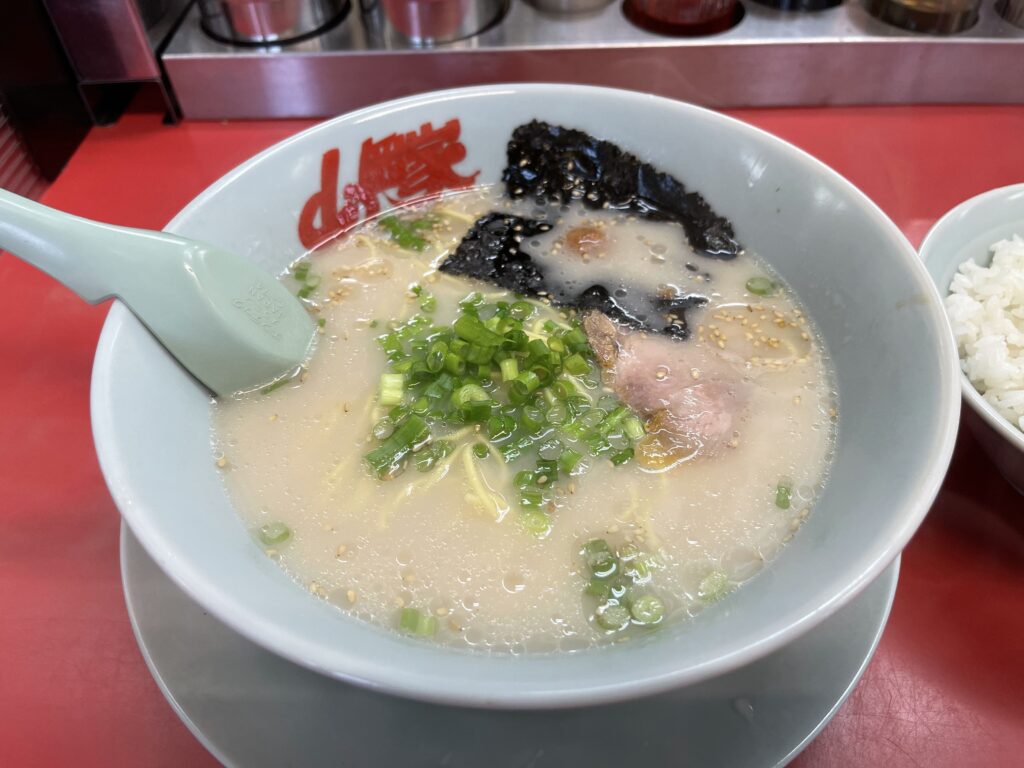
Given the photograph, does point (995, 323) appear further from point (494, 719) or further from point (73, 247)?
point (73, 247)

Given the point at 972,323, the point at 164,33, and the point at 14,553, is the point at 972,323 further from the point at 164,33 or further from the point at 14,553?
the point at 164,33

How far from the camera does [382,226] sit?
66.5 inches

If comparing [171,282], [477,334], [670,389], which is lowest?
[670,389]

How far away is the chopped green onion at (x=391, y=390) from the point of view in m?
1.29

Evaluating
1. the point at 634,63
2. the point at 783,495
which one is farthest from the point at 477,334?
the point at 634,63

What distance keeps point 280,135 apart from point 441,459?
4.78 ft

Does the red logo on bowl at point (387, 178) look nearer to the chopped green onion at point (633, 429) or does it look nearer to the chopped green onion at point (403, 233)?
the chopped green onion at point (403, 233)

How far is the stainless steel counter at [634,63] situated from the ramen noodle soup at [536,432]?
26.2 inches

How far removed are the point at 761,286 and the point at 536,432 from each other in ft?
1.94

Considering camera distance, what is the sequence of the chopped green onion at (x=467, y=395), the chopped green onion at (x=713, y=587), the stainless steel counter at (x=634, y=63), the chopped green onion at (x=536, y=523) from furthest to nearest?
the stainless steel counter at (x=634, y=63)
the chopped green onion at (x=467, y=395)
the chopped green onion at (x=536, y=523)
the chopped green onion at (x=713, y=587)

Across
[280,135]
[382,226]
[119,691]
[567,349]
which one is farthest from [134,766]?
[280,135]

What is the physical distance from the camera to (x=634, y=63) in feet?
6.92

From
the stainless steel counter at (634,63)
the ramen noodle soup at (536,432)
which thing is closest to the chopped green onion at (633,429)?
the ramen noodle soup at (536,432)

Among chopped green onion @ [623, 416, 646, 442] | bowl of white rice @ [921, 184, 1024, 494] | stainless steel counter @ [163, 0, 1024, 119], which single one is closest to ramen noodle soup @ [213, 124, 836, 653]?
chopped green onion @ [623, 416, 646, 442]
